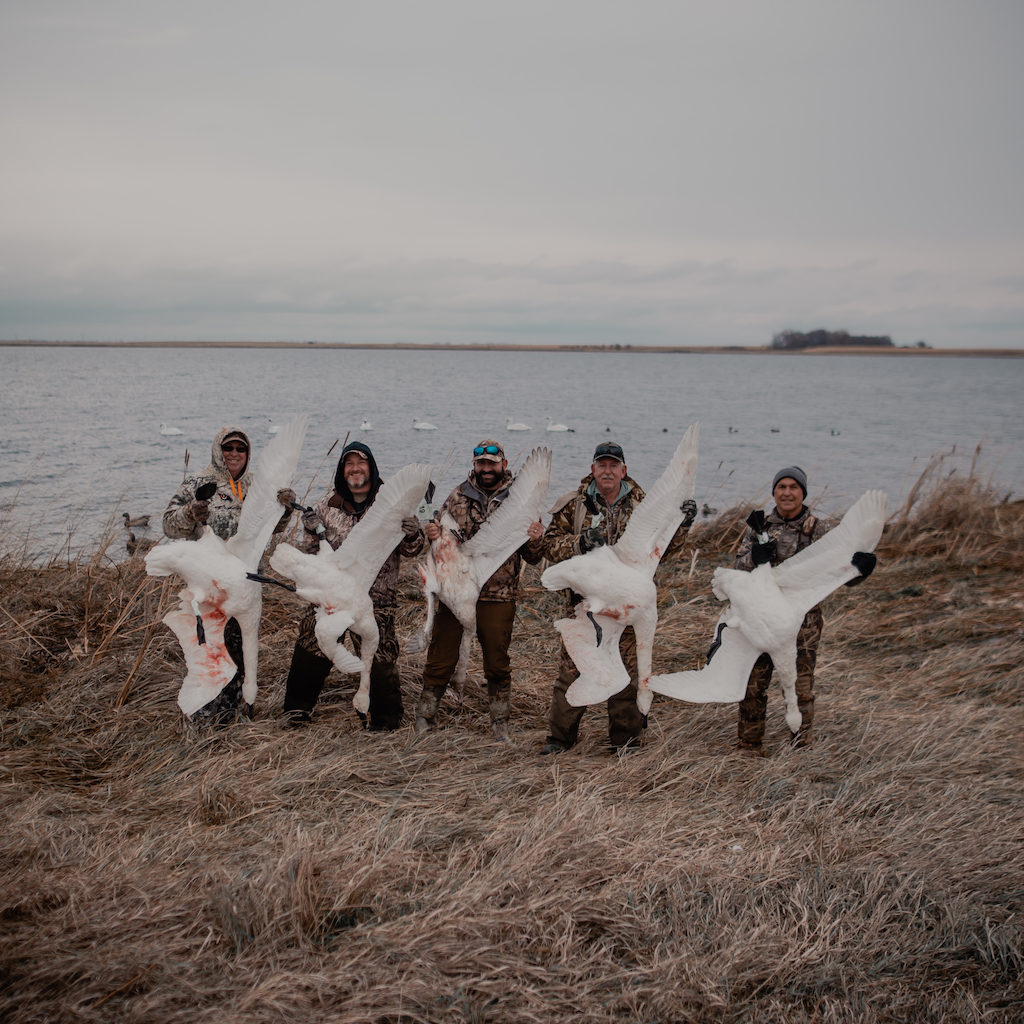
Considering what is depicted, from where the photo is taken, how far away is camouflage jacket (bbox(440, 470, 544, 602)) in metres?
5.33

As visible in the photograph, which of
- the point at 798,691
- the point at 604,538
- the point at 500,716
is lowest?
the point at 500,716

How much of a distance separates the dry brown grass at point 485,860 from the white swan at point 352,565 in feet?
2.56

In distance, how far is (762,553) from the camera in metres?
5.01

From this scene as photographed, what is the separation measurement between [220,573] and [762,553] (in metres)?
3.32

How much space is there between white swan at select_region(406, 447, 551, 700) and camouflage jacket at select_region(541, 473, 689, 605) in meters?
0.20

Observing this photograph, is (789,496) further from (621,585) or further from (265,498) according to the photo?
(265,498)

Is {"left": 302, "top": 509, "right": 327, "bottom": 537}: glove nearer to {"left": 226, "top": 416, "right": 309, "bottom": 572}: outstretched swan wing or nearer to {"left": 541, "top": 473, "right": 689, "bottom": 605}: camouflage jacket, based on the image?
{"left": 226, "top": 416, "right": 309, "bottom": 572}: outstretched swan wing

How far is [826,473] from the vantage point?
2127 centimetres

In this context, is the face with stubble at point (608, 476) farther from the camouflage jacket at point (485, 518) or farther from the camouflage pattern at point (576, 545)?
the camouflage jacket at point (485, 518)

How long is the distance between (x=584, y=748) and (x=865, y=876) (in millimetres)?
1928

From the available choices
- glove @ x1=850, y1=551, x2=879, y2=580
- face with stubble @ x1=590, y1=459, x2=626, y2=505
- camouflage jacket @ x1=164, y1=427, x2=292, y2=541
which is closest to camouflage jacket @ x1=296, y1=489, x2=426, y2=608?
camouflage jacket @ x1=164, y1=427, x2=292, y2=541

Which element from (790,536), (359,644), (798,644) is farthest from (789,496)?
(359,644)

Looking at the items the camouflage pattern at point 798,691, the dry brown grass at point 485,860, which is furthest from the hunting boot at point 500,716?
the camouflage pattern at point 798,691

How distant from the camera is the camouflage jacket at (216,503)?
507cm
